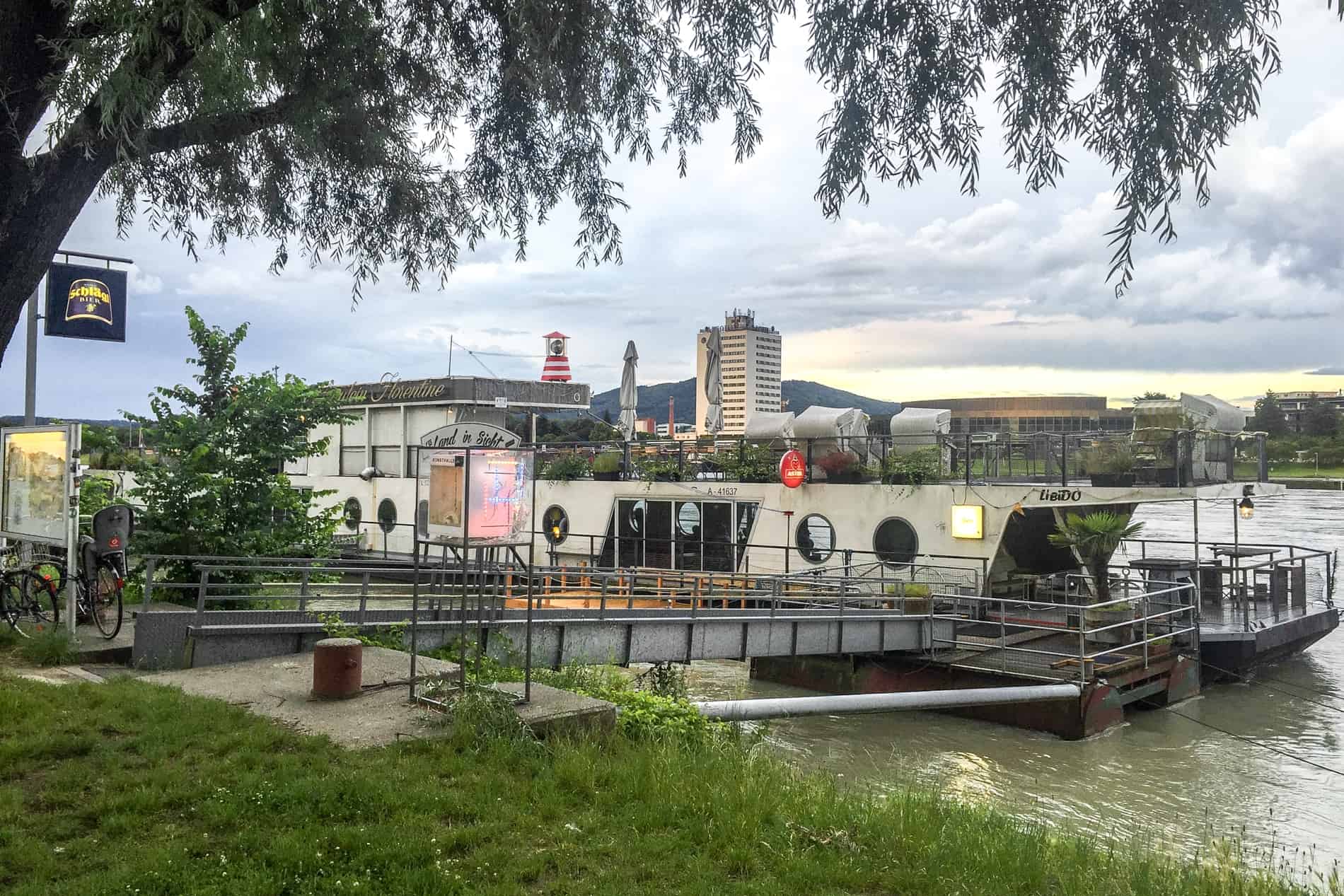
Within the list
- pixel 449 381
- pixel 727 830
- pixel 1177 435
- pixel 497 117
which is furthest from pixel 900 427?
pixel 727 830

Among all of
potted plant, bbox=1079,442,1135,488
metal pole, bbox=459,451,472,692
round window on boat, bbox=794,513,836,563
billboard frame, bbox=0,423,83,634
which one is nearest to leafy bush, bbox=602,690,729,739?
metal pole, bbox=459,451,472,692

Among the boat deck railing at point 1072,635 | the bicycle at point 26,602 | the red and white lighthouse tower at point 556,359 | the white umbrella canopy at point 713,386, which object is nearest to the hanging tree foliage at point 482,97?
the bicycle at point 26,602

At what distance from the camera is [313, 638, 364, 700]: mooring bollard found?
840 centimetres

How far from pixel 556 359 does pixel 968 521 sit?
33.2 m

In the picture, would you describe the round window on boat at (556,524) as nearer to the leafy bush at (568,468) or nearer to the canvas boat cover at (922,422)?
the leafy bush at (568,468)

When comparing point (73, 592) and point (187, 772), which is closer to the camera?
point (187, 772)

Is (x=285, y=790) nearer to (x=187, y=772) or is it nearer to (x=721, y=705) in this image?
(x=187, y=772)

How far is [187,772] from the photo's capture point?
6219 millimetres

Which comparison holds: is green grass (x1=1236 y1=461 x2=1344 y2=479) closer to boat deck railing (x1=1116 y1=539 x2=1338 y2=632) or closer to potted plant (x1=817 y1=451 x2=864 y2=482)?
boat deck railing (x1=1116 y1=539 x2=1338 y2=632)

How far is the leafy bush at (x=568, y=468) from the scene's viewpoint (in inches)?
1058

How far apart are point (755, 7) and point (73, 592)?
29.4 feet

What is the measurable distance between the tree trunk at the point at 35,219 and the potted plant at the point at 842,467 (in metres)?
18.0

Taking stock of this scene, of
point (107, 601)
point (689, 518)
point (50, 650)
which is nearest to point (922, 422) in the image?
point (689, 518)

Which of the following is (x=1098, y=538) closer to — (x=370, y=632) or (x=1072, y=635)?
(x=1072, y=635)
